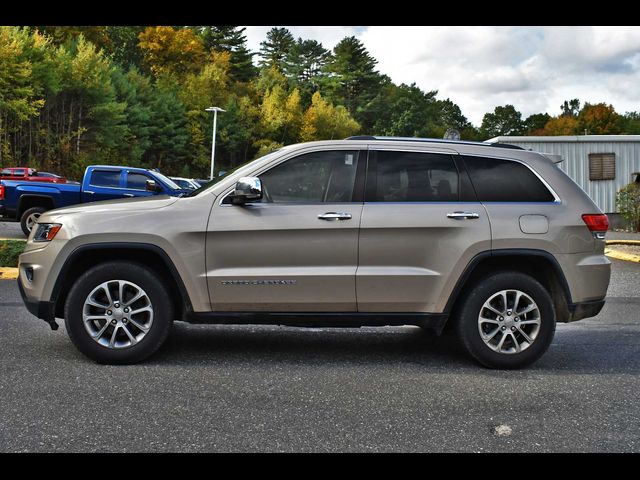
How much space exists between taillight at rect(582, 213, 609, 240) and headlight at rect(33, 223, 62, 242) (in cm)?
433

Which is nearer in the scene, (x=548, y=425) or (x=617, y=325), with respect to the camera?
(x=548, y=425)

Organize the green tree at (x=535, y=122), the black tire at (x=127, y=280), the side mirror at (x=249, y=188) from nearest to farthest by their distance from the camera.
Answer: the side mirror at (x=249, y=188)
the black tire at (x=127, y=280)
the green tree at (x=535, y=122)

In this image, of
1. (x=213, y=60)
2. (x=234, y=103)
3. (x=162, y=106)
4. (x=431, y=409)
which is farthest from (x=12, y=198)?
(x=213, y=60)

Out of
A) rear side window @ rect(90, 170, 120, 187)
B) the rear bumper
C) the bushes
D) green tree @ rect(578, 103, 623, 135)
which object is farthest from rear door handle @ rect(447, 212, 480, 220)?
green tree @ rect(578, 103, 623, 135)

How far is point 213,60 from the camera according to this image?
281 feet

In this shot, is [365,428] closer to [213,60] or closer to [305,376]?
[305,376]

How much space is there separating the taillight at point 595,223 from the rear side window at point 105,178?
42.6 feet

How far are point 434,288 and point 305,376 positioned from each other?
4.10 feet

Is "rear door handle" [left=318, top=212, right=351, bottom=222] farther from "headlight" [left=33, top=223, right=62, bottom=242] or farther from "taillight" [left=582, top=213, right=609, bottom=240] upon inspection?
"headlight" [left=33, top=223, right=62, bottom=242]

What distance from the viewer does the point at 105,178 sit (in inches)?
657

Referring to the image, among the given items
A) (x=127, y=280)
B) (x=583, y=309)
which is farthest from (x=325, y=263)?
(x=583, y=309)

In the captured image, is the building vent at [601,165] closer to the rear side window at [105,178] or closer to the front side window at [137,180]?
the front side window at [137,180]

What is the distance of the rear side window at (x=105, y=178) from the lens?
16664mm

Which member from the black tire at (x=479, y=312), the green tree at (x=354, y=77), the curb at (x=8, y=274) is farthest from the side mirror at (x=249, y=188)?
the green tree at (x=354, y=77)
